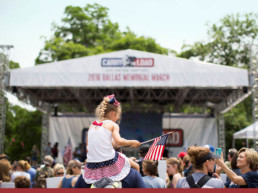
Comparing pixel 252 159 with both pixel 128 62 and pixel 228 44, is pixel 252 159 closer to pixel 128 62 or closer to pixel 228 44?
pixel 128 62

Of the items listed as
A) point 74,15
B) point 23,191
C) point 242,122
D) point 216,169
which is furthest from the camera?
point 74,15

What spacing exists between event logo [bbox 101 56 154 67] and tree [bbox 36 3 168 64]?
1519 centimetres

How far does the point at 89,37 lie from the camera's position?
106ft

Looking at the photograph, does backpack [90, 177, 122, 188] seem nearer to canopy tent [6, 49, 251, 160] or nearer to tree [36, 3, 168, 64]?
canopy tent [6, 49, 251, 160]

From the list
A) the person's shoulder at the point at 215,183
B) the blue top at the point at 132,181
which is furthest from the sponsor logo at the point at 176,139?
the blue top at the point at 132,181

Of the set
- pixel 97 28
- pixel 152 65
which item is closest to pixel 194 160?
pixel 152 65

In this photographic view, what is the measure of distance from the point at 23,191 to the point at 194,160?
5.68ft

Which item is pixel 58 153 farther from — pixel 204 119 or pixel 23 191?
pixel 23 191

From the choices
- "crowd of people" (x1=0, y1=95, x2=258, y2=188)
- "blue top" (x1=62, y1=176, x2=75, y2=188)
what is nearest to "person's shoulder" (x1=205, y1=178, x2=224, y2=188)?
"crowd of people" (x1=0, y1=95, x2=258, y2=188)

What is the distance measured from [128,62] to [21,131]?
19145mm

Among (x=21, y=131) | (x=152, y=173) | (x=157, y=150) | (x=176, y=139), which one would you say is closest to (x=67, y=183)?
(x=152, y=173)

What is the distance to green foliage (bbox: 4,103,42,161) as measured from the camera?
2927 centimetres

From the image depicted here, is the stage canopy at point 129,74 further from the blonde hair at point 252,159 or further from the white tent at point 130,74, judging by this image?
the blonde hair at point 252,159

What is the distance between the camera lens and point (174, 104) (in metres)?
20.6
